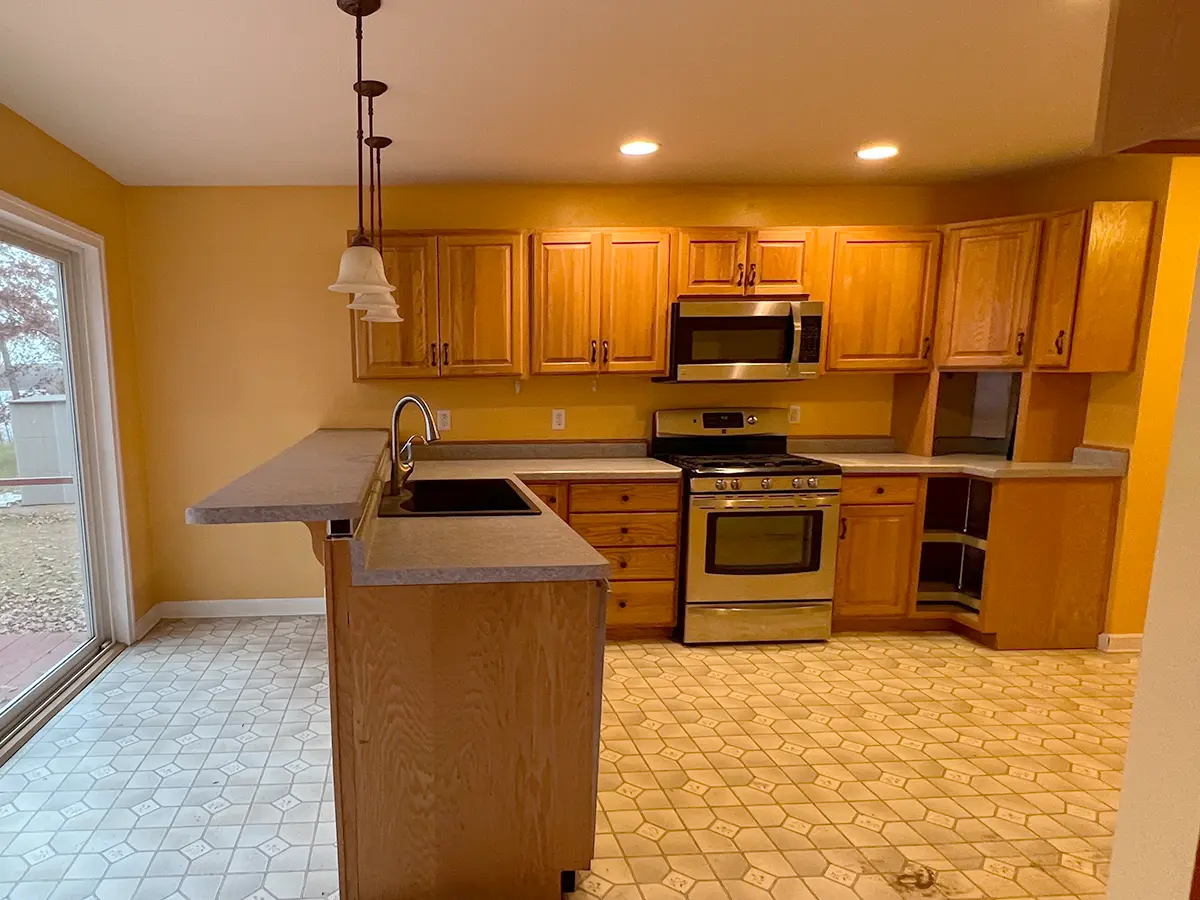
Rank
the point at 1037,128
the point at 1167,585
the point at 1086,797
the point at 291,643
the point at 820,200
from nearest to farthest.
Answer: the point at 1167,585 < the point at 1086,797 < the point at 1037,128 < the point at 291,643 < the point at 820,200

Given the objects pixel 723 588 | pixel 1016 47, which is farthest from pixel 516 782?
pixel 1016 47

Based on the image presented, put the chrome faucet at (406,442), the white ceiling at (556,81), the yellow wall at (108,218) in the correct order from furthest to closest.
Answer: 1. the yellow wall at (108,218)
2. the chrome faucet at (406,442)
3. the white ceiling at (556,81)

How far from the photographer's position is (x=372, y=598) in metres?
1.58

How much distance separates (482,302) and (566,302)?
1.44 ft

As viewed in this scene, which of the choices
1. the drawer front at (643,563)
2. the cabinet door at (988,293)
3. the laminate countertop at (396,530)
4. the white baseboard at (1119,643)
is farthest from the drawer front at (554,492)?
the white baseboard at (1119,643)

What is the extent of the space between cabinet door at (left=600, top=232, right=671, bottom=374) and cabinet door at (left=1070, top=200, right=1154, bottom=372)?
200 cm

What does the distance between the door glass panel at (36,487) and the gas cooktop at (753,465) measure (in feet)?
9.45

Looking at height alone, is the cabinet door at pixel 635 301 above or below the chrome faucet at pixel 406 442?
above

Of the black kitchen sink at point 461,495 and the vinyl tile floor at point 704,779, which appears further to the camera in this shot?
the black kitchen sink at point 461,495

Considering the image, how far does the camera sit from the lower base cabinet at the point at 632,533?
333 cm

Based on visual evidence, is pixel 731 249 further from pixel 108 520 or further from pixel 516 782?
pixel 108 520

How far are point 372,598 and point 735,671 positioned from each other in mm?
2094

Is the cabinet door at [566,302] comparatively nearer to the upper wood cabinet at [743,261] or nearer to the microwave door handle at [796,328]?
the upper wood cabinet at [743,261]

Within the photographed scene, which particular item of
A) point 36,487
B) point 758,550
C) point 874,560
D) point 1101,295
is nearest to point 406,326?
point 36,487
